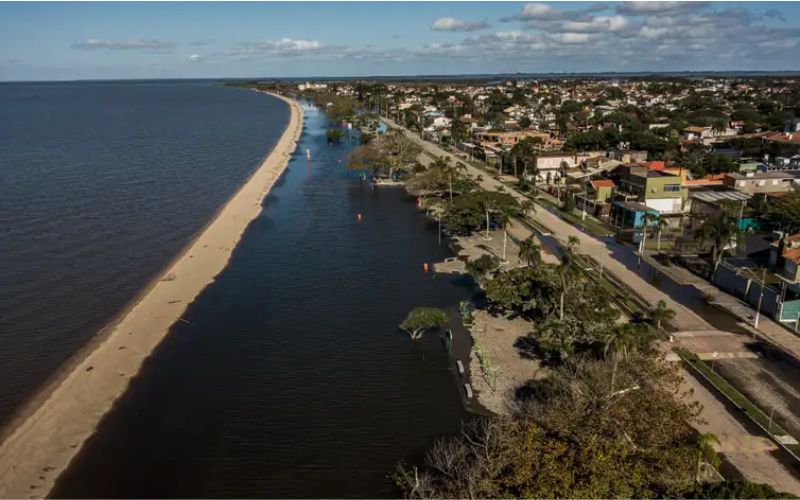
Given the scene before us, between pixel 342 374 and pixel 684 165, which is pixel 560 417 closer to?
pixel 342 374

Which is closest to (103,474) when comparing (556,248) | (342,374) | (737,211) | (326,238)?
(342,374)

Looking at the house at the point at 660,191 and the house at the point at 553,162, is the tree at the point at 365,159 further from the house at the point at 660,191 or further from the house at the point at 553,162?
the house at the point at 660,191

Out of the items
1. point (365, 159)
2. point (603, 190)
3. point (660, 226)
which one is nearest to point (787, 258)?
point (660, 226)

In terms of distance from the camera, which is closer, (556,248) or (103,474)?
(103,474)

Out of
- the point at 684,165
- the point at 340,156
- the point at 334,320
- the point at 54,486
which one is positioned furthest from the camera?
the point at 340,156

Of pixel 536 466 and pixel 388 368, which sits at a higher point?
pixel 536 466

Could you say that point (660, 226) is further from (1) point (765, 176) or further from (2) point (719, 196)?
(1) point (765, 176)

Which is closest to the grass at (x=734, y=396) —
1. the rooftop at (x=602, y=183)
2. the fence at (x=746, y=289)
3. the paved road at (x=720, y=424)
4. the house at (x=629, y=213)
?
the paved road at (x=720, y=424)

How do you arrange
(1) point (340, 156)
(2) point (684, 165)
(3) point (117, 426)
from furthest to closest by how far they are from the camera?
(1) point (340, 156)
(2) point (684, 165)
(3) point (117, 426)
